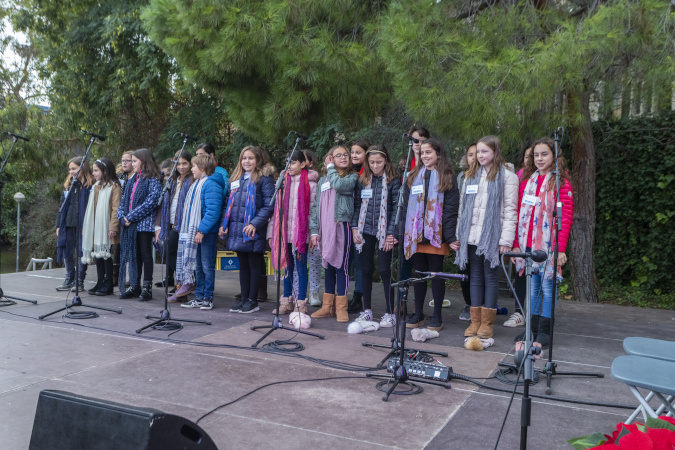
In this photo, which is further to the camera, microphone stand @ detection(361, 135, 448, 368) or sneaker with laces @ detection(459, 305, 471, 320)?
sneaker with laces @ detection(459, 305, 471, 320)

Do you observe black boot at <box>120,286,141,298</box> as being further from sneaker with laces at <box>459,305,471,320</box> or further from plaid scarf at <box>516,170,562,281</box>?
plaid scarf at <box>516,170,562,281</box>

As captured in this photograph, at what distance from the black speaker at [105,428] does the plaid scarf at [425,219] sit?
3426mm

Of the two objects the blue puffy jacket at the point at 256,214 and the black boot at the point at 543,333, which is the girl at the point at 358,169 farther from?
the black boot at the point at 543,333

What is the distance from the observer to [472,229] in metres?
4.96

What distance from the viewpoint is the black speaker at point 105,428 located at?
5.98 ft

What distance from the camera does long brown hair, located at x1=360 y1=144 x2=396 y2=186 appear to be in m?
5.63

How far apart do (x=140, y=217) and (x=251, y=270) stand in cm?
155

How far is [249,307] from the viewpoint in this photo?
20.6 ft

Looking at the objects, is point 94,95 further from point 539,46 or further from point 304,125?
point 539,46

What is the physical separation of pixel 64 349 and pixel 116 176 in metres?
3.26

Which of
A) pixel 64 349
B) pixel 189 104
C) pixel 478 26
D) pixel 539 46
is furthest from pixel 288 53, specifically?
pixel 189 104

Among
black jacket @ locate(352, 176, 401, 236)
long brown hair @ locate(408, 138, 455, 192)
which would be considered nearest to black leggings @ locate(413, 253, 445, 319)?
black jacket @ locate(352, 176, 401, 236)

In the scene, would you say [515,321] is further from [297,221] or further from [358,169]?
[297,221]

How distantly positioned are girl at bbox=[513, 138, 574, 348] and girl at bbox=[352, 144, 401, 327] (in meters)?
1.25
